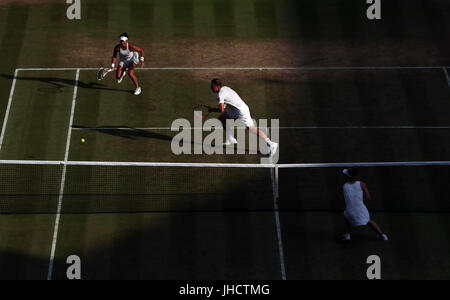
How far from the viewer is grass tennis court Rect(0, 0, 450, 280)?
71.8ft

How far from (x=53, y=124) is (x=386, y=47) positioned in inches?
440

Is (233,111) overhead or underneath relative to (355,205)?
overhead

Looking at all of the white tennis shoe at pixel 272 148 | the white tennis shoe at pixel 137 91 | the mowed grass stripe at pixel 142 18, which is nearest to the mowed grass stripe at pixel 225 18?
the mowed grass stripe at pixel 142 18

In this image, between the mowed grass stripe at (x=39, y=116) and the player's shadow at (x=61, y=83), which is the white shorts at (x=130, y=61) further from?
the mowed grass stripe at (x=39, y=116)

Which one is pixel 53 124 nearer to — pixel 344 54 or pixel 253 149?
pixel 253 149

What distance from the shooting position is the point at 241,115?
82.0 ft

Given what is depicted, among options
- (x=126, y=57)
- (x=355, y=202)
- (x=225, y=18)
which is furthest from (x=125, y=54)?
(x=355, y=202)

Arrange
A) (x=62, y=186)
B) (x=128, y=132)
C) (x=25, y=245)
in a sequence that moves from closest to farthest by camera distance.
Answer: (x=25, y=245)
(x=62, y=186)
(x=128, y=132)

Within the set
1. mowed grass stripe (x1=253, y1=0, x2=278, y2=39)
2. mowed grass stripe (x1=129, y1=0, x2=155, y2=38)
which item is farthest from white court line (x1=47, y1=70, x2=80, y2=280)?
mowed grass stripe (x1=253, y1=0, x2=278, y2=39)

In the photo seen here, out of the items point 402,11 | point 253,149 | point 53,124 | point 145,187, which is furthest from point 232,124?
point 402,11

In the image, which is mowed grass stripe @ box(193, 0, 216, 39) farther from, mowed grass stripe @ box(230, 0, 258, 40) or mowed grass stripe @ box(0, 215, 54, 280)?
mowed grass stripe @ box(0, 215, 54, 280)

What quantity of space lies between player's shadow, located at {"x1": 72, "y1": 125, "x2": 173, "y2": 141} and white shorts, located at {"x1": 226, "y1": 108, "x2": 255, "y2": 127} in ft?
6.65

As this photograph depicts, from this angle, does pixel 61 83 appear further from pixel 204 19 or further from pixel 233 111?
pixel 233 111

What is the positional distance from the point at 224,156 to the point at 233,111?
126 centimetres
